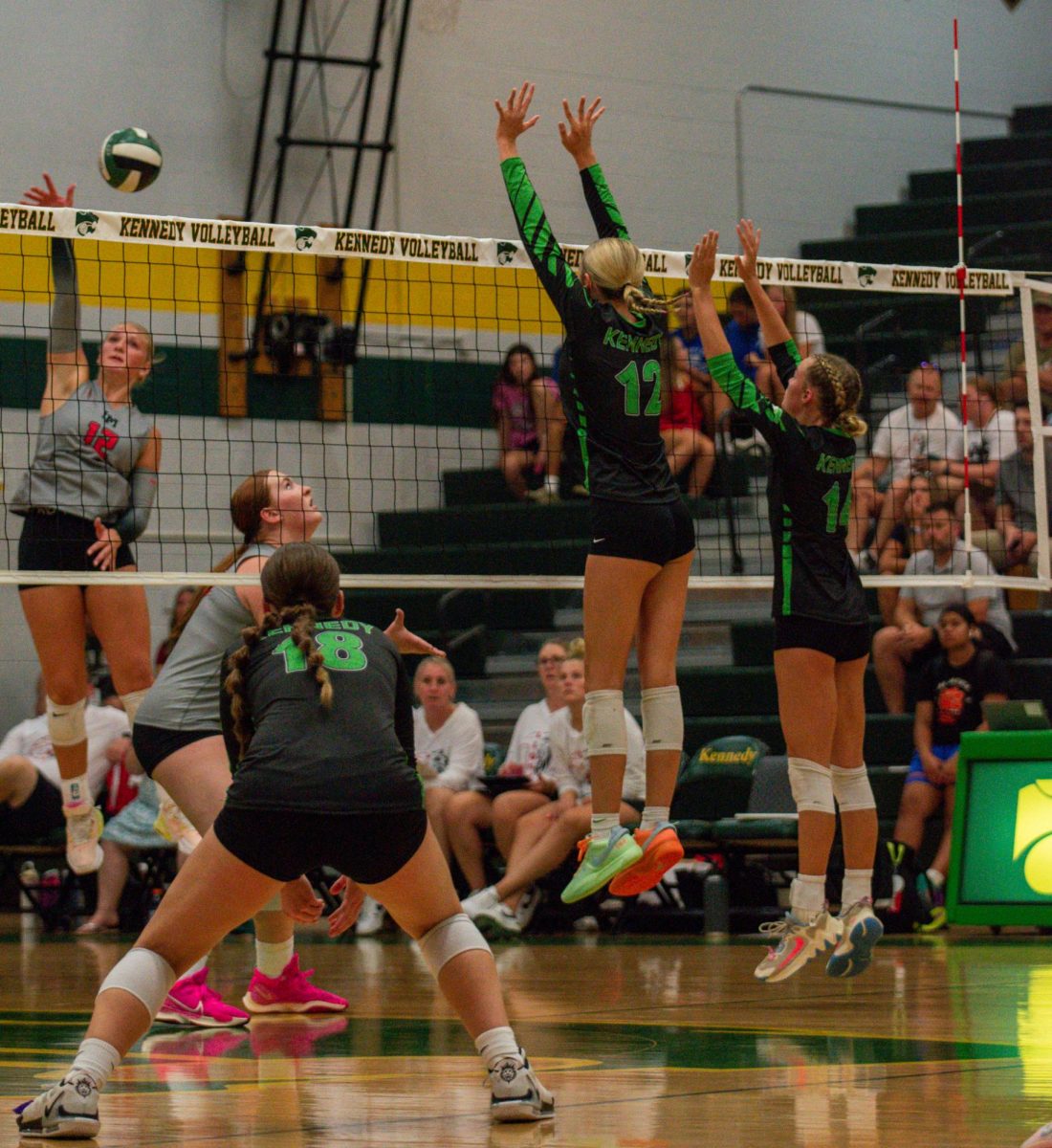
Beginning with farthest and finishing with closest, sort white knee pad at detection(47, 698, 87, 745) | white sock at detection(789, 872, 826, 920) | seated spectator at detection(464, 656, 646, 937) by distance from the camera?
seated spectator at detection(464, 656, 646, 937) → white knee pad at detection(47, 698, 87, 745) → white sock at detection(789, 872, 826, 920)

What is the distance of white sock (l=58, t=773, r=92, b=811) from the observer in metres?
8.08

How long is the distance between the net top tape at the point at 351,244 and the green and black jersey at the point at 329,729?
327 centimetres

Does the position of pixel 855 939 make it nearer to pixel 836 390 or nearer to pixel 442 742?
pixel 836 390

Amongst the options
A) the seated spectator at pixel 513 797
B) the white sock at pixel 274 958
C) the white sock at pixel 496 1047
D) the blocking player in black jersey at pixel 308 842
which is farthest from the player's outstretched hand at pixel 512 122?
the seated spectator at pixel 513 797

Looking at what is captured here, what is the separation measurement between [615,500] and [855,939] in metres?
1.91

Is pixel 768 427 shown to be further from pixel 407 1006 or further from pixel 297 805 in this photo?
pixel 297 805

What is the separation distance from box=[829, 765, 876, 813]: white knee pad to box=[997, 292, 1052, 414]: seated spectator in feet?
17.4

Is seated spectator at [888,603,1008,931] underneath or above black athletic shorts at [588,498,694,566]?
underneath

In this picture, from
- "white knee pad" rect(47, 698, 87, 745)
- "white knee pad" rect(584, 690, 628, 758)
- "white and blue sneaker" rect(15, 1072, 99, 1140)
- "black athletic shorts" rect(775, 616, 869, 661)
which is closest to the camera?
"white and blue sneaker" rect(15, 1072, 99, 1140)

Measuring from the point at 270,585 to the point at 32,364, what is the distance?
864cm

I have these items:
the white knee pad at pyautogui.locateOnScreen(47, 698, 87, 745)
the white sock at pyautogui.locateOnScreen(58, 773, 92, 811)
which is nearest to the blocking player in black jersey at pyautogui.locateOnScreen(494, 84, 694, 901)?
the white knee pad at pyautogui.locateOnScreen(47, 698, 87, 745)

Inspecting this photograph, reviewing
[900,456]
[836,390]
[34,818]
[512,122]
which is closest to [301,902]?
[836,390]

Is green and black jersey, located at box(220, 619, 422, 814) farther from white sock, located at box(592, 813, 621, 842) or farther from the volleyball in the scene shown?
the volleyball

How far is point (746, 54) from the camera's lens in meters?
16.6
